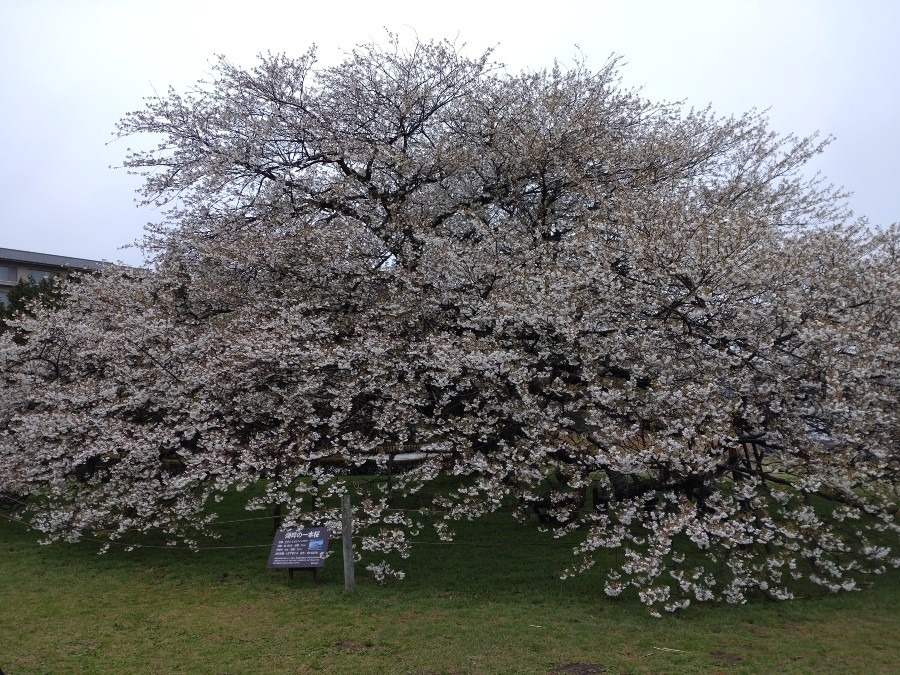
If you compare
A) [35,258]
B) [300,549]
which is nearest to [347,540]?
[300,549]

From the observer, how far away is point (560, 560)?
9.77 meters

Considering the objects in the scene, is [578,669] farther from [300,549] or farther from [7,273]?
[7,273]

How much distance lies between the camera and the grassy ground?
648 cm

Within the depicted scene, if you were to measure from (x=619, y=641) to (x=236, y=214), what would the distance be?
9.76m

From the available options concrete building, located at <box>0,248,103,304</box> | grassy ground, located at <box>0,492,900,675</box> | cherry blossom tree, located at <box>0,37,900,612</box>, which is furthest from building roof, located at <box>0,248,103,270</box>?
grassy ground, located at <box>0,492,900,675</box>

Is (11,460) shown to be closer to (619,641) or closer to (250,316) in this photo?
(250,316)

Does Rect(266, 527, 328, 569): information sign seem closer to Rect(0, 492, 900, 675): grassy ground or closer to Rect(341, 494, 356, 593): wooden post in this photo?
Rect(341, 494, 356, 593): wooden post

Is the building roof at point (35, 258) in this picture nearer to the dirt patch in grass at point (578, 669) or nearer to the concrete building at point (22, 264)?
the concrete building at point (22, 264)

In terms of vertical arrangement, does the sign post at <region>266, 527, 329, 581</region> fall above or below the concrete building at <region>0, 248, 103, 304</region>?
below

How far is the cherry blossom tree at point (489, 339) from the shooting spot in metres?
7.86

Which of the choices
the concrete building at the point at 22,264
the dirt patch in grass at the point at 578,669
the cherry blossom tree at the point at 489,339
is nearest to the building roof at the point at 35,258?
the concrete building at the point at 22,264

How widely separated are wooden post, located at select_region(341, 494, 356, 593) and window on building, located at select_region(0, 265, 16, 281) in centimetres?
4259

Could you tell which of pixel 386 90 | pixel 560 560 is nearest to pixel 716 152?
pixel 386 90

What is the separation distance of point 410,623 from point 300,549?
1.85m
